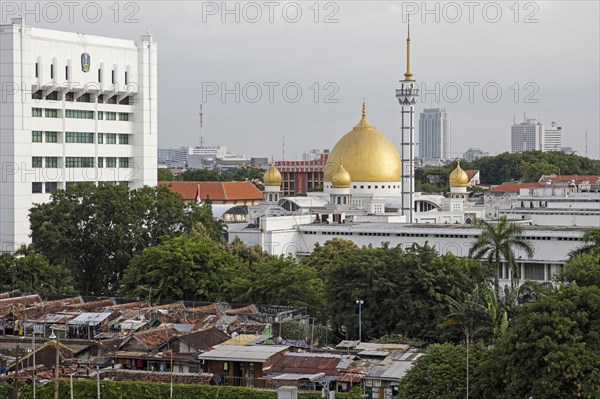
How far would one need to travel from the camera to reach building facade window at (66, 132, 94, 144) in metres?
77.7

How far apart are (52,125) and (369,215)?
2188 cm

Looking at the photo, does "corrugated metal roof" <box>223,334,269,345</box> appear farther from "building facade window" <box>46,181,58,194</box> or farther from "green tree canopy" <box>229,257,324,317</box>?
"building facade window" <box>46,181,58,194</box>

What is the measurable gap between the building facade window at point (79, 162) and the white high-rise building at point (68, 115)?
0.06 m

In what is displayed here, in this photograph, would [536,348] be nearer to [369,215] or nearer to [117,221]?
[117,221]

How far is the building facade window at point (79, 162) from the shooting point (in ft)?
255

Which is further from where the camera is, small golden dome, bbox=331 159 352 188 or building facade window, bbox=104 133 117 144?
small golden dome, bbox=331 159 352 188

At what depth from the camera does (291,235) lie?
76188 millimetres

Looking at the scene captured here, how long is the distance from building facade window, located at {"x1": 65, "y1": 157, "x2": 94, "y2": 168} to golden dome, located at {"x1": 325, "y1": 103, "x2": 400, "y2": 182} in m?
20.7

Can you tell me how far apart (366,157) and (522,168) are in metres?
59.1

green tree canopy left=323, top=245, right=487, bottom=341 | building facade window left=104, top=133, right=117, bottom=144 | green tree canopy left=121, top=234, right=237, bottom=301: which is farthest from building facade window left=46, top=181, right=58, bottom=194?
green tree canopy left=323, top=245, right=487, bottom=341

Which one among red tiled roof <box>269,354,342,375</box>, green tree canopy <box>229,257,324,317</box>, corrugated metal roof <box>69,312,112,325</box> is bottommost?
red tiled roof <box>269,354,342,375</box>

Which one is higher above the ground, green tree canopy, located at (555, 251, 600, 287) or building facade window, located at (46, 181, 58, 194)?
building facade window, located at (46, 181, 58, 194)

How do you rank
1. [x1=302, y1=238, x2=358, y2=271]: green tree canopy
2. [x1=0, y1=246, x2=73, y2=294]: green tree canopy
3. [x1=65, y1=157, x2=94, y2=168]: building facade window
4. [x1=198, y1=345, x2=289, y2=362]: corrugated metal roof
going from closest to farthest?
[x1=198, y1=345, x2=289, y2=362]: corrugated metal roof, [x1=0, y1=246, x2=73, y2=294]: green tree canopy, [x1=302, y1=238, x2=358, y2=271]: green tree canopy, [x1=65, y1=157, x2=94, y2=168]: building facade window

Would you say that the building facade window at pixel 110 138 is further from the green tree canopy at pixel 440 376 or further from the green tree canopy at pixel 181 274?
the green tree canopy at pixel 440 376
